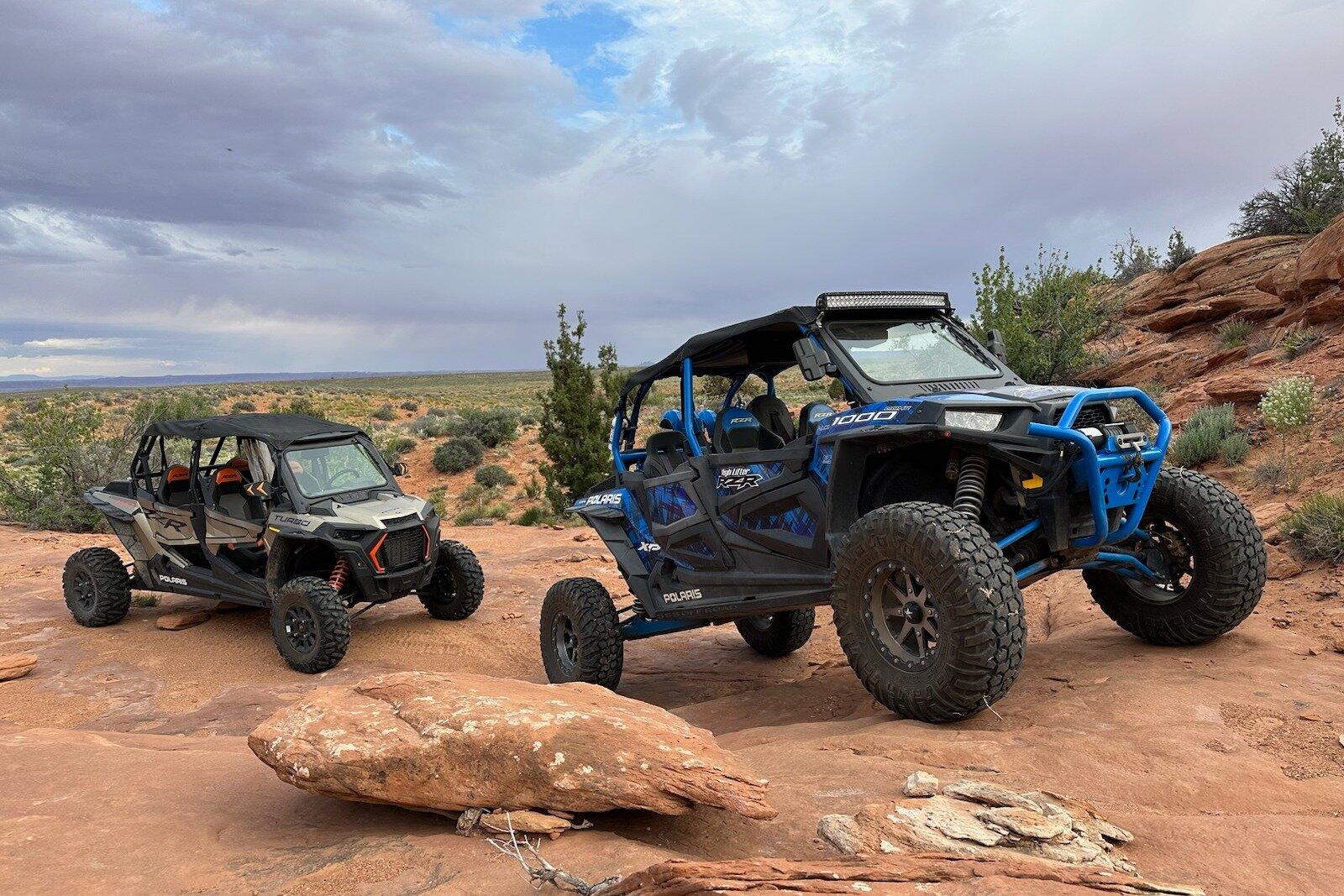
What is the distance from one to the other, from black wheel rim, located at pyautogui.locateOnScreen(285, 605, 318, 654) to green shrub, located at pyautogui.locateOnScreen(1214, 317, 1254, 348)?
16.0 m

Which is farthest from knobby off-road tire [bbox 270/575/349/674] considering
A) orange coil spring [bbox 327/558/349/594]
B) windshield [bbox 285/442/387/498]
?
windshield [bbox 285/442/387/498]

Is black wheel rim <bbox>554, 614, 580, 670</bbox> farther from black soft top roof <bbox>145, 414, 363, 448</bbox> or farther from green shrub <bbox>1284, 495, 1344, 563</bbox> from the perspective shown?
green shrub <bbox>1284, 495, 1344, 563</bbox>

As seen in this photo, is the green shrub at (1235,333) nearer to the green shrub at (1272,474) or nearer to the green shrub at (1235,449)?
the green shrub at (1235,449)

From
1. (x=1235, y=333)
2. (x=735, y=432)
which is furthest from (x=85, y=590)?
(x=1235, y=333)

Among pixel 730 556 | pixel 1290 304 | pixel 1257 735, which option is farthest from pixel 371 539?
pixel 1290 304

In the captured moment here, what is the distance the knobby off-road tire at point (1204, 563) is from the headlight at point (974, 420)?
1432 millimetres

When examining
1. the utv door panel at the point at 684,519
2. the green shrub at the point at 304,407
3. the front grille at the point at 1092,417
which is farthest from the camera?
the green shrub at the point at 304,407

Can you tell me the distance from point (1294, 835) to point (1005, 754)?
1104 mm

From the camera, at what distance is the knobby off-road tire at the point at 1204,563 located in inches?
183

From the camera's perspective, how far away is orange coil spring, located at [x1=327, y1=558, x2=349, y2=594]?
8.30 meters

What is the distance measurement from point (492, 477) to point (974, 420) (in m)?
22.0

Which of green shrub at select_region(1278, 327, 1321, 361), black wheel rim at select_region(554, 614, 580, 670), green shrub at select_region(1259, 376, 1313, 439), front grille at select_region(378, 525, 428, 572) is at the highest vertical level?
green shrub at select_region(1278, 327, 1321, 361)

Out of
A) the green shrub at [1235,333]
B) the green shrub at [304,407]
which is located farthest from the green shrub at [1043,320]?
the green shrub at [304,407]

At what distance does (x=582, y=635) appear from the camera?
632 centimetres
